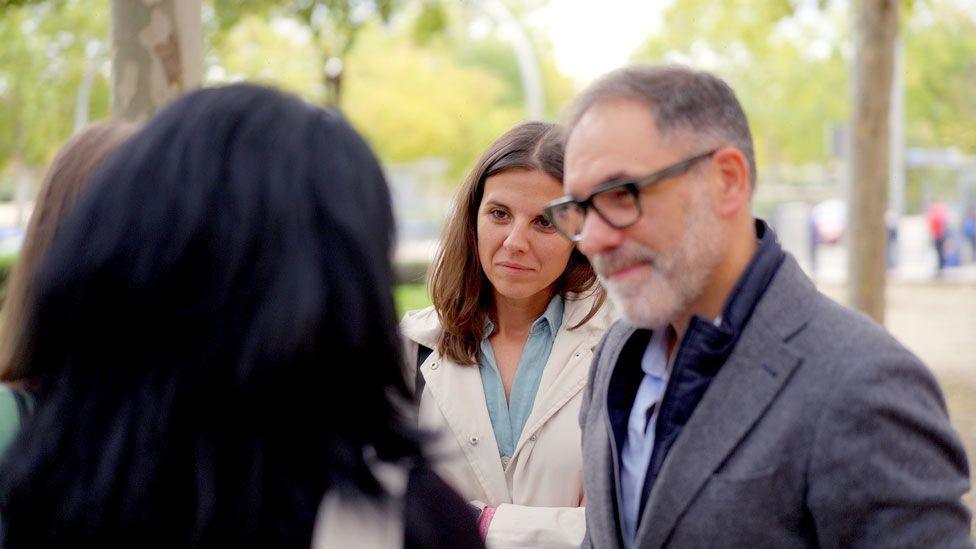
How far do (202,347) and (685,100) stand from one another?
44.1 inches

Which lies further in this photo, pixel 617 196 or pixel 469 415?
pixel 469 415

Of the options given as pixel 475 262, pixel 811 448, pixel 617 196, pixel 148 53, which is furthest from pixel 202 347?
pixel 148 53

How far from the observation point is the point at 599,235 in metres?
2.07

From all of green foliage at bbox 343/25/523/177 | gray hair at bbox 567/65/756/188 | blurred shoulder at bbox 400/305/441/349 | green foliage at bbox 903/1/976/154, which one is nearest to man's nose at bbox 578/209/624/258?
gray hair at bbox 567/65/756/188

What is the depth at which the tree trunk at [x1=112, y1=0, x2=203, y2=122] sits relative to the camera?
435cm

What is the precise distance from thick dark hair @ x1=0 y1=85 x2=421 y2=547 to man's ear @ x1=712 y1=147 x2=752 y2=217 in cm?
89

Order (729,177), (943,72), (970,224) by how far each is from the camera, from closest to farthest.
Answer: (729,177) → (970,224) → (943,72)

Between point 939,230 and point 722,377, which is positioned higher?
point 722,377

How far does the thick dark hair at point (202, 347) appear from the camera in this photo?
4.40 ft

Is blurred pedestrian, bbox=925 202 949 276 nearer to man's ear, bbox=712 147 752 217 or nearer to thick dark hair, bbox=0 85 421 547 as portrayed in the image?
man's ear, bbox=712 147 752 217

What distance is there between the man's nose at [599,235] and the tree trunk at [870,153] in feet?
27.0

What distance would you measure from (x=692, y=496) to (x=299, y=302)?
3.06 feet

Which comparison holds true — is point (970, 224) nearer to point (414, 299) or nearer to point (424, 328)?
point (414, 299)

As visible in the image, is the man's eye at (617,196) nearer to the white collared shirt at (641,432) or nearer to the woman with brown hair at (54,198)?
the white collared shirt at (641,432)
